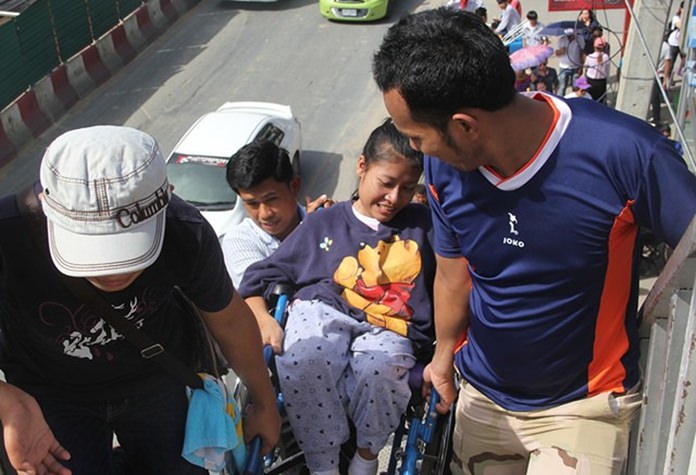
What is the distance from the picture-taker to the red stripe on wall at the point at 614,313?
8.14 ft

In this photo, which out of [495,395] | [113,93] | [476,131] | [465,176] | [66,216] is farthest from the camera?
[113,93]

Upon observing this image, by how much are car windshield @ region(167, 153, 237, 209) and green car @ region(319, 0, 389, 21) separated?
29.4 feet

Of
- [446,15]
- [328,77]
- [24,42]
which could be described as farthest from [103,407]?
[328,77]

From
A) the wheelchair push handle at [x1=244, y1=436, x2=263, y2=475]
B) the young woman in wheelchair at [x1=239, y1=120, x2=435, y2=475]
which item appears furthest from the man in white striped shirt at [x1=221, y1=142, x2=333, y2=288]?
the wheelchair push handle at [x1=244, y1=436, x2=263, y2=475]

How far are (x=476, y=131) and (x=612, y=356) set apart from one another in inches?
35.4

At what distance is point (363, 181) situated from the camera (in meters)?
3.59

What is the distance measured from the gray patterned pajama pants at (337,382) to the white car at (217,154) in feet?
20.9

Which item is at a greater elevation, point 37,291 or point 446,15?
point 446,15

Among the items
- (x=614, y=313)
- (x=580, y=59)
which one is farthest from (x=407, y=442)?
(x=580, y=59)

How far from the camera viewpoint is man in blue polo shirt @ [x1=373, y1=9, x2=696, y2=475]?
236cm

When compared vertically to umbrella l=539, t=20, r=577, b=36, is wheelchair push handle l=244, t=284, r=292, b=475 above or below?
above

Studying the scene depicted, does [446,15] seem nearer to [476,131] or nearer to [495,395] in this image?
[476,131]

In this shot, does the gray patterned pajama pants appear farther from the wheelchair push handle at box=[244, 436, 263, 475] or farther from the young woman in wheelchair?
the wheelchair push handle at box=[244, 436, 263, 475]

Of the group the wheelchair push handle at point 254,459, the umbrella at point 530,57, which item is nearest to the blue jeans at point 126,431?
the wheelchair push handle at point 254,459
